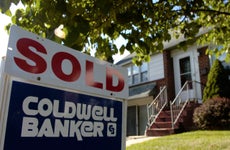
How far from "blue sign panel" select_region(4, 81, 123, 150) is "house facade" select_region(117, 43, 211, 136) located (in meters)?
13.2

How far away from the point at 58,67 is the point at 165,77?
15.6m

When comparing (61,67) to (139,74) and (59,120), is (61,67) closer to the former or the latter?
(59,120)

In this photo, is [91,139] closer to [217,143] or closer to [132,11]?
[132,11]

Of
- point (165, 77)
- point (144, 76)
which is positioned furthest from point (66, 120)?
point (144, 76)

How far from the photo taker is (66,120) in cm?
179

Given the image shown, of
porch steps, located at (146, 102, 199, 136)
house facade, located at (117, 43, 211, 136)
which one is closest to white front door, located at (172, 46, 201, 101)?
house facade, located at (117, 43, 211, 136)

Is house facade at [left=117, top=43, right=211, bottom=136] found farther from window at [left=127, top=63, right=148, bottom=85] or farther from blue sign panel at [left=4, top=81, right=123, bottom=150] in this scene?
blue sign panel at [left=4, top=81, right=123, bottom=150]

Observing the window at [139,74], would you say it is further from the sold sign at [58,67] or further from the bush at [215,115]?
the sold sign at [58,67]

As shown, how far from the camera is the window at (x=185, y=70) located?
16.1 m

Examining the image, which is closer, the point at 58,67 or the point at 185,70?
the point at 58,67

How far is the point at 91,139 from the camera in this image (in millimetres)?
1915

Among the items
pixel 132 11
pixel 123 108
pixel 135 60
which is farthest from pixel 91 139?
pixel 135 60

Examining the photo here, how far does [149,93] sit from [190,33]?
469 inches

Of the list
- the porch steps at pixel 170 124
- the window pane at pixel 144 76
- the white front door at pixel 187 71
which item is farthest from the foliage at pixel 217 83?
the window pane at pixel 144 76
